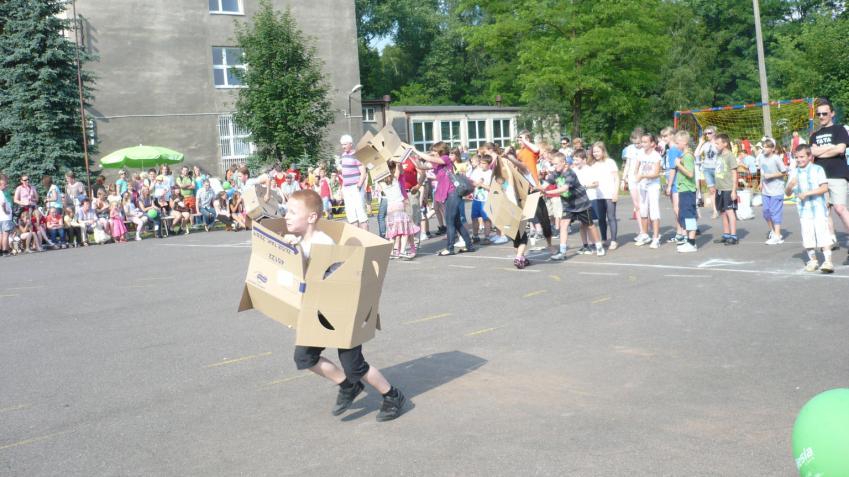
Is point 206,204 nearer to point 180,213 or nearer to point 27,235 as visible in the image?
point 180,213

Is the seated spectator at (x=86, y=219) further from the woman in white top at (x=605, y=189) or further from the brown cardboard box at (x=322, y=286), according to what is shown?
the brown cardboard box at (x=322, y=286)

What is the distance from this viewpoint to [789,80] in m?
50.6

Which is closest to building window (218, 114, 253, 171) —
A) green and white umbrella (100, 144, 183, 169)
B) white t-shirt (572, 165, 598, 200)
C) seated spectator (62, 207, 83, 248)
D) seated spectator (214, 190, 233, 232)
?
green and white umbrella (100, 144, 183, 169)

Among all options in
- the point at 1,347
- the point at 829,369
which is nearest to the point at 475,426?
the point at 829,369

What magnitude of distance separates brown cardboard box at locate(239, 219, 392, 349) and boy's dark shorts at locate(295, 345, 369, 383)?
14cm

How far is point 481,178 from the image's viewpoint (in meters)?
15.8

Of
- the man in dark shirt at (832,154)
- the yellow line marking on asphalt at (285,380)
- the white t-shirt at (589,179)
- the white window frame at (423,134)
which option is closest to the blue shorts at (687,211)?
the white t-shirt at (589,179)

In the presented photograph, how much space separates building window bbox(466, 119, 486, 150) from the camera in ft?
188

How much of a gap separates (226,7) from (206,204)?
1922cm

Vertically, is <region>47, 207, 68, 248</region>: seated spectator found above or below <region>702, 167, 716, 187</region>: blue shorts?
below

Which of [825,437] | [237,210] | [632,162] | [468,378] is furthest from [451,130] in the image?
[825,437]

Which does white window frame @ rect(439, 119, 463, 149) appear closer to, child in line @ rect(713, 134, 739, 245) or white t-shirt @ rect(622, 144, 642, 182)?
white t-shirt @ rect(622, 144, 642, 182)

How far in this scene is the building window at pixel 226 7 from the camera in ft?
132

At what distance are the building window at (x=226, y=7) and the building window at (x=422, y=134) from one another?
16.3 meters
